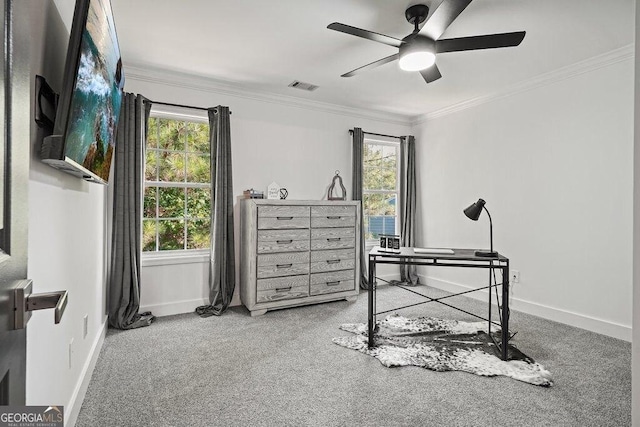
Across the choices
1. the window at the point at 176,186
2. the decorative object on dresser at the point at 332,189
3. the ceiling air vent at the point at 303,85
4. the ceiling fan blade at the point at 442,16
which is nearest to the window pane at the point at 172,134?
the window at the point at 176,186

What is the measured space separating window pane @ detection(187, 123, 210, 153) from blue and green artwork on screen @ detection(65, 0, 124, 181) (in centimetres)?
194

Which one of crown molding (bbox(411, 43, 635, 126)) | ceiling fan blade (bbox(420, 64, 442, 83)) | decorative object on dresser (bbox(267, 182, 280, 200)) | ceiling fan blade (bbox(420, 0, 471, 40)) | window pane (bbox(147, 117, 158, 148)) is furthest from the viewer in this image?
decorative object on dresser (bbox(267, 182, 280, 200))

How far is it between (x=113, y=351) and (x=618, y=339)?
4.36 meters

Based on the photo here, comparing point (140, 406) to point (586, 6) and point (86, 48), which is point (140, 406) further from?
point (586, 6)

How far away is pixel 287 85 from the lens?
406 centimetres

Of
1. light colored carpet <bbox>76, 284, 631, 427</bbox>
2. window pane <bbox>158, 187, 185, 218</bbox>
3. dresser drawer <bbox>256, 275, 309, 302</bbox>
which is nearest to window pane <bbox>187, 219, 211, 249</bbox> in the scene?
A: window pane <bbox>158, 187, 185, 218</bbox>

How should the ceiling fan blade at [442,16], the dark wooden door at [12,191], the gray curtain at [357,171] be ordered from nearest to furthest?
the dark wooden door at [12,191] → the ceiling fan blade at [442,16] → the gray curtain at [357,171]

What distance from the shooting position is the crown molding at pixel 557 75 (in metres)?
3.09

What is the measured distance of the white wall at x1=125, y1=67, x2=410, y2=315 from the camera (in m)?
3.71

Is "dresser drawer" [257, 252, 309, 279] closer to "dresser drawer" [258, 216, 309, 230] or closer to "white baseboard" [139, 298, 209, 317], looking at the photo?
"dresser drawer" [258, 216, 309, 230]

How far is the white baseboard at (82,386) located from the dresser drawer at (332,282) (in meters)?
2.14

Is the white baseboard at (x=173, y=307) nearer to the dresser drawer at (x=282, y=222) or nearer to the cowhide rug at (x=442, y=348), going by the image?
the dresser drawer at (x=282, y=222)

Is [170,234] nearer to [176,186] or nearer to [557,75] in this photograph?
[176,186]

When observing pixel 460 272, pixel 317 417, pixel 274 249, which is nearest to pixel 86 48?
pixel 317 417
